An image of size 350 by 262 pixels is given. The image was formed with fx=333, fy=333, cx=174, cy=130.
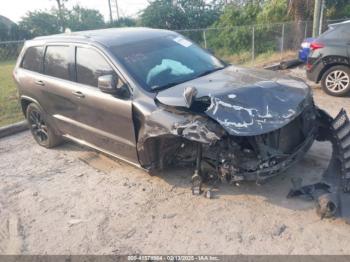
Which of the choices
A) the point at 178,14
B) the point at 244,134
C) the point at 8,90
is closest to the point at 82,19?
the point at 178,14

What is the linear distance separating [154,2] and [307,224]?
24.3 metres

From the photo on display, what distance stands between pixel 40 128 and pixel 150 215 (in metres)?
3.08

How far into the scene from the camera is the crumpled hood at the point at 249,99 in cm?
326

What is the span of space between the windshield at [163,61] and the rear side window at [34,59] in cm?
173

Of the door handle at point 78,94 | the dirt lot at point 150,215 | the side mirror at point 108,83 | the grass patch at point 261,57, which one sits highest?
the side mirror at point 108,83

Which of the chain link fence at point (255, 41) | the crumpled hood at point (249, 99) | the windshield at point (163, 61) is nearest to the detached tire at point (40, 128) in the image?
the windshield at point (163, 61)

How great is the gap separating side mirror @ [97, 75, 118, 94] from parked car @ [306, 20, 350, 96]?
17.2ft

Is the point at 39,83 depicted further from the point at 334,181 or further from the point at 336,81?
the point at 336,81

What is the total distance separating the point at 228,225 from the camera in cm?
340

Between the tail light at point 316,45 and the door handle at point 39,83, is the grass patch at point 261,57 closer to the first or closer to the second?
the tail light at point 316,45

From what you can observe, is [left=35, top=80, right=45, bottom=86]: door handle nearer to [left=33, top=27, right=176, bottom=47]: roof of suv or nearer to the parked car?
[left=33, top=27, right=176, bottom=47]: roof of suv

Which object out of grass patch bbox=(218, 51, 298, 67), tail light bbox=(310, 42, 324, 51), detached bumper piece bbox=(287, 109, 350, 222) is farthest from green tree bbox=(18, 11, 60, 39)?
detached bumper piece bbox=(287, 109, 350, 222)

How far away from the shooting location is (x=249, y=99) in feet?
11.4

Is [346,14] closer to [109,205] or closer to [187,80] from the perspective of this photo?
[187,80]
